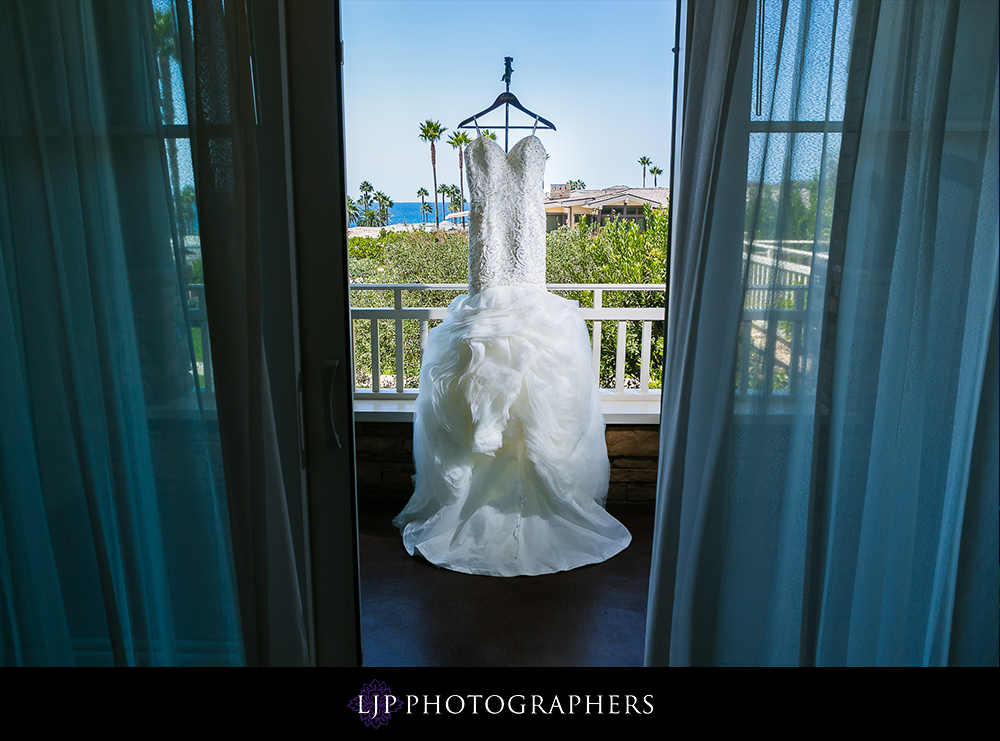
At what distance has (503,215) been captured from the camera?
3.09 m

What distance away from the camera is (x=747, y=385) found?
1.15 meters

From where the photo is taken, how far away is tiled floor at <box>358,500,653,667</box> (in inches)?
86.8

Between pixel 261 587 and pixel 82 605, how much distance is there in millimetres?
371

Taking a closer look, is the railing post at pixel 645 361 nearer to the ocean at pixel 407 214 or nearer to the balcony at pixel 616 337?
the balcony at pixel 616 337

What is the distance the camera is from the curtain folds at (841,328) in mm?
1027

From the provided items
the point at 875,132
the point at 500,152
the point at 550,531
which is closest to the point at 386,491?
the point at 550,531

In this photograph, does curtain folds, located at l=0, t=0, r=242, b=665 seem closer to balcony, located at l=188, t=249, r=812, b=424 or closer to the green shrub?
balcony, located at l=188, t=249, r=812, b=424

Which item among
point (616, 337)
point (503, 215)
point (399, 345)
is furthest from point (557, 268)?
point (503, 215)

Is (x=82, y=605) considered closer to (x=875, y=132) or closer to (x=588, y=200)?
(x=875, y=132)

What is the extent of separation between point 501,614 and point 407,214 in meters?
3.03

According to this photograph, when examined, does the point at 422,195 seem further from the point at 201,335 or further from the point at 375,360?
the point at 201,335

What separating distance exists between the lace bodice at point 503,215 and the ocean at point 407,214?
1.56m
